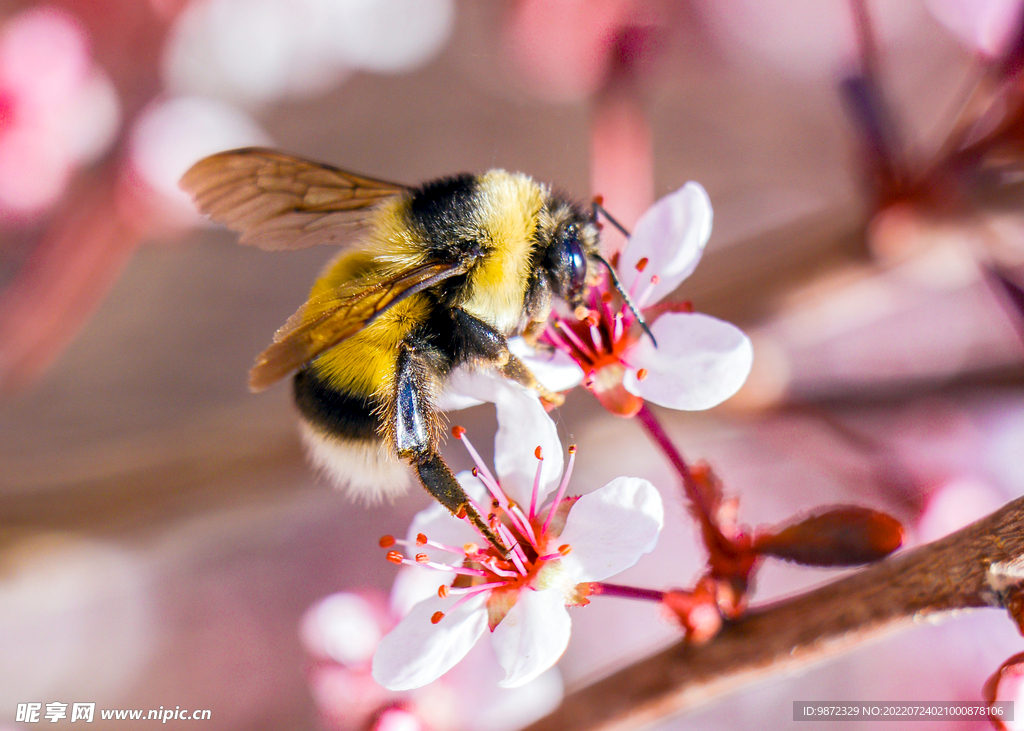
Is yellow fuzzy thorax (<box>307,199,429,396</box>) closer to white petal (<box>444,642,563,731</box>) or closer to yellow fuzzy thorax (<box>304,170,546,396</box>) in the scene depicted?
yellow fuzzy thorax (<box>304,170,546,396</box>)

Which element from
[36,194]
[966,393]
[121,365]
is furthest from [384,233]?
[121,365]

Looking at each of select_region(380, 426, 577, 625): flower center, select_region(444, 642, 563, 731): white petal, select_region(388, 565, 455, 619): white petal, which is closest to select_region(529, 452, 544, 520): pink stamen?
select_region(380, 426, 577, 625): flower center

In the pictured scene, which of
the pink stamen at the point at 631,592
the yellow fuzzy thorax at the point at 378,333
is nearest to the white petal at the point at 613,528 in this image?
the pink stamen at the point at 631,592

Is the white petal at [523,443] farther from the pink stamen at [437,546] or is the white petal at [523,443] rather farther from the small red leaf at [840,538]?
the small red leaf at [840,538]

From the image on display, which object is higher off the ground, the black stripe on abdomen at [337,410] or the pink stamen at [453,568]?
the black stripe on abdomen at [337,410]

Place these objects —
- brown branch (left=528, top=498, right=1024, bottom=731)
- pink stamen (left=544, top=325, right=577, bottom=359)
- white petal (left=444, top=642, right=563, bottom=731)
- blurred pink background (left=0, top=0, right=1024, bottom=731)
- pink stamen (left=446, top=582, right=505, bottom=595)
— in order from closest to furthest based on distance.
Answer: brown branch (left=528, top=498, right=1024, bottom=731), pink stamen (left=446, top=582, right=505, bottom=595), pink stamen (left=544, top=325, right=577, bottom=359), white petal (left=444, top=642, right=563, bottom=731), blurred pink background (left=0, top=0, right=1024, bottom=731)
